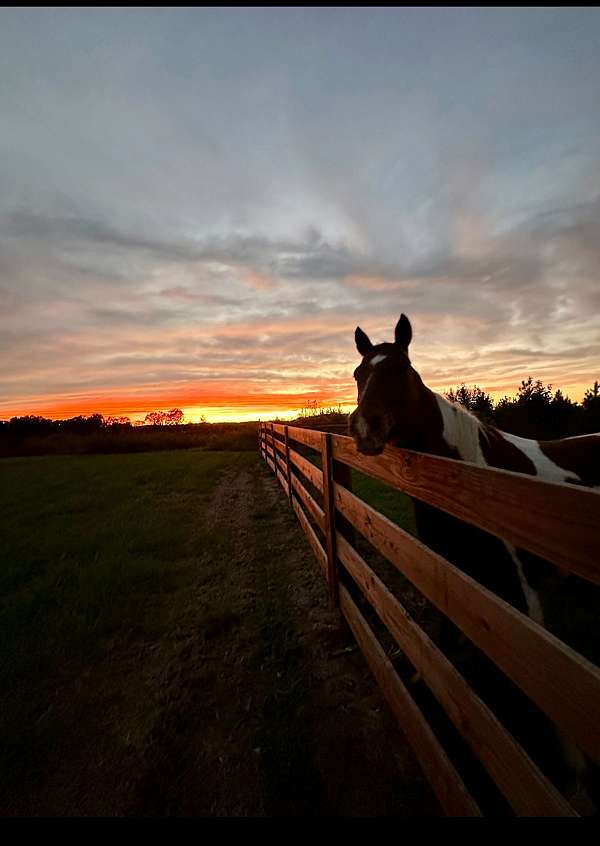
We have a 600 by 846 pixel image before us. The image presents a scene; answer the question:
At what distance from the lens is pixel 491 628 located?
1271 millimetres

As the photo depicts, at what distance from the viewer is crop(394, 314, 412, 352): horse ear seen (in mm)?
2900

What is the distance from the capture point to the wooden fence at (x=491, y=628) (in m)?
0.89

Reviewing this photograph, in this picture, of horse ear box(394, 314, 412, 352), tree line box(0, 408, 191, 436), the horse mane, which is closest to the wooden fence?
the horse mane

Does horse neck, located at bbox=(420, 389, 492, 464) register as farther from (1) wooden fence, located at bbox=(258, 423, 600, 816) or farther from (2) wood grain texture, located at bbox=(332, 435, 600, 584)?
(2) wood grain texture, located at bbox=(332, 435, 600, 584)

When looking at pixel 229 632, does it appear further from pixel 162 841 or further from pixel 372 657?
pixel 162 841

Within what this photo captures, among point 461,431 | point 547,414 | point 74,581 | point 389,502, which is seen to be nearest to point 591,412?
point 547,414

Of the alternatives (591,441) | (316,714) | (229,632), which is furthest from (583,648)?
(229,632)

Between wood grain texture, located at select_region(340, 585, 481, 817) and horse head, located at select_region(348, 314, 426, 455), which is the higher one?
horse head, located at select_region(348, 314, 426, 455)

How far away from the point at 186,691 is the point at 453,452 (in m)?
2.84

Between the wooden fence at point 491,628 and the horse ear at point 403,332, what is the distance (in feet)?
3.17

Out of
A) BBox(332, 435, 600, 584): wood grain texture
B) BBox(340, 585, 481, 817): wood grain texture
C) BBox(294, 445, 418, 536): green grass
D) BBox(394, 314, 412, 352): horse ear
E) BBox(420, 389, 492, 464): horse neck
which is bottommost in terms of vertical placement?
BBox(294, 445, 418, 536): green grass

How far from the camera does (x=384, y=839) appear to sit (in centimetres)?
148

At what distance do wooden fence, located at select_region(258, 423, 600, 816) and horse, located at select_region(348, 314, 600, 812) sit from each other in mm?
294

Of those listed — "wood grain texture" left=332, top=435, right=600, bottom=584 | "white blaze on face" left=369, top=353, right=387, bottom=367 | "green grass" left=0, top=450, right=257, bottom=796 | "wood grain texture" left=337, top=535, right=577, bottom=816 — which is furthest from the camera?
"green grass" left=0, top=450, right=257, bottom=796
